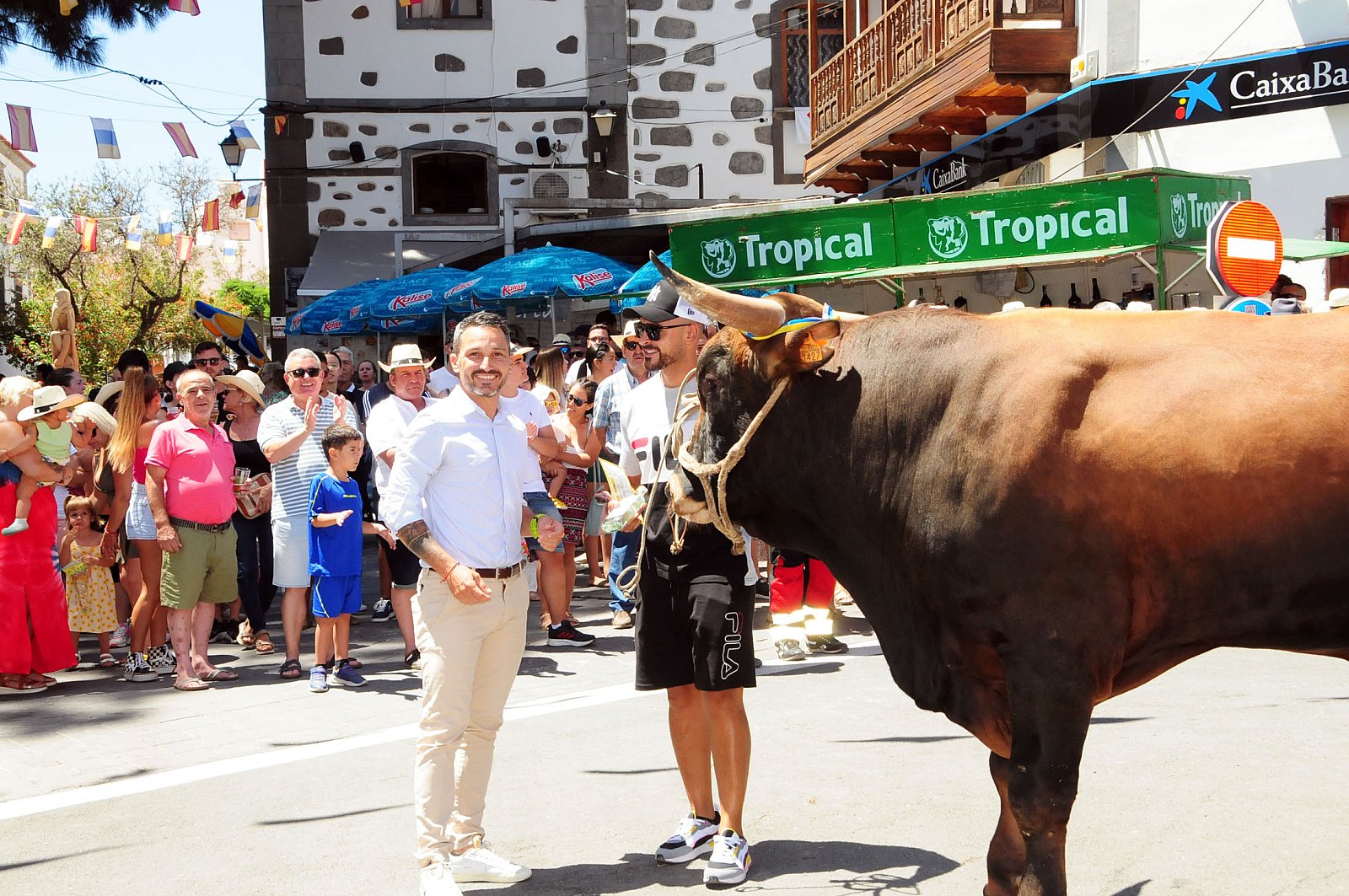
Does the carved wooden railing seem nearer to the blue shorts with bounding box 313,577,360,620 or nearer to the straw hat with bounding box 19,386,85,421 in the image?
the blue shorts with bounding box 313,577,360,620

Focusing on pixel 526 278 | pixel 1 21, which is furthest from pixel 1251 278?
pixel 1 21

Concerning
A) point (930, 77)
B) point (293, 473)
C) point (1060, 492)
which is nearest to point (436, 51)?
point (930, 77)

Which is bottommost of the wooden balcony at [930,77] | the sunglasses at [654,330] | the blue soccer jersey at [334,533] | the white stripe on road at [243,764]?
the white stripe on road at [243,764]

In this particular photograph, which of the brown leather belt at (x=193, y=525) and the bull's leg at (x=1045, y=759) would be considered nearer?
the bull's leg at (x=1045, y=759)

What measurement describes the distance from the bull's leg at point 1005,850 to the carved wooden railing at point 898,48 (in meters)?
12.3

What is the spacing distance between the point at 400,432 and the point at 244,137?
16.1 meters

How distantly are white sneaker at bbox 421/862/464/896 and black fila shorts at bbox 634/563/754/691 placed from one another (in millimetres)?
939

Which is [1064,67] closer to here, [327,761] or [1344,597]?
[327,761]

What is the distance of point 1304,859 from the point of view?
4488 mm

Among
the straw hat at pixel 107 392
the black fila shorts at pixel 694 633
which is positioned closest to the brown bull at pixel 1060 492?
the black fila shorts at pixel 694 633

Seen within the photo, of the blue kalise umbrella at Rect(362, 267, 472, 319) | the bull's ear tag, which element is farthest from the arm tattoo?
the blue kalise umbrella at Rect(362, 267, 472, 319)

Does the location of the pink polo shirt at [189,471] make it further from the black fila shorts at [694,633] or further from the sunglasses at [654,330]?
the black fila shorts at [694,633]

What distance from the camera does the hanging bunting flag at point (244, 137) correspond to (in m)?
22.2

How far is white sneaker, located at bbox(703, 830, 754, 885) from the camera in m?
4.55
